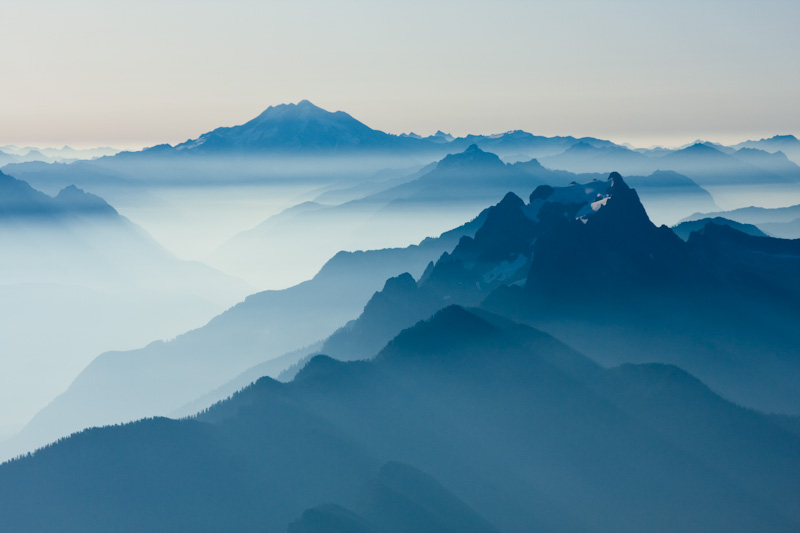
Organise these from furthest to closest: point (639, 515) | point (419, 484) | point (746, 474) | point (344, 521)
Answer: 1. point (746, 474)
2. point (639, 515)
3. point (419, 484)
4. point (344, 521)

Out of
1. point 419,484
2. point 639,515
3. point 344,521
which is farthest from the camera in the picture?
point 639,515

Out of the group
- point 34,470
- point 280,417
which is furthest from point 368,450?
point 34,470

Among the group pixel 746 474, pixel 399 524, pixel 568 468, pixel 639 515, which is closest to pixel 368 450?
pixel 399 524

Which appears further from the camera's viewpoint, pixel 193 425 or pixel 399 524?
pixel 193 425

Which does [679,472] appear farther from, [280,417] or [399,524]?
[280,417]

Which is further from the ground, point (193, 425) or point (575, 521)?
point (193, 425)

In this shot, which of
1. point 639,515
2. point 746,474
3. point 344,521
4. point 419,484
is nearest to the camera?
point 344,521

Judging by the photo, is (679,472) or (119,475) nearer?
(119,475)

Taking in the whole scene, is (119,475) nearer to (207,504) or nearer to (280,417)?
(207,504)

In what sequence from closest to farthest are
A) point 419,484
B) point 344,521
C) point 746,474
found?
point 344,521 → point 419,484 → point 746,474
